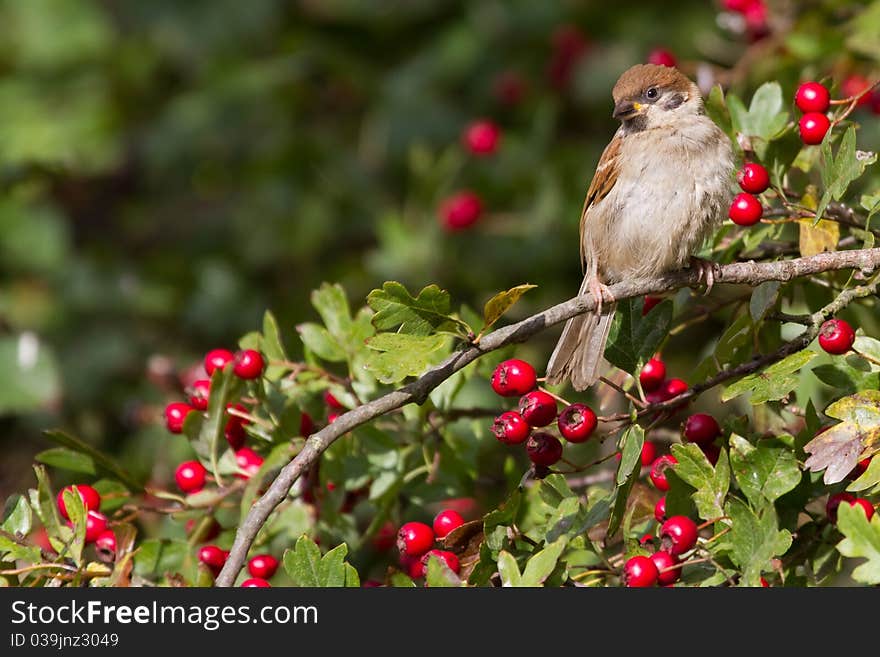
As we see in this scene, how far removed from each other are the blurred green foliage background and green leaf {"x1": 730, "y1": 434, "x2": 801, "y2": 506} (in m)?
2.57

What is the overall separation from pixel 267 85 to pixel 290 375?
300 centimetres

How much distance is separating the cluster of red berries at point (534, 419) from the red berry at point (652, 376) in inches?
11.5

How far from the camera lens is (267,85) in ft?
18.4

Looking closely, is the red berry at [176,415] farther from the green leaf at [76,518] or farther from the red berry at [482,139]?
the red berry at [482,139]

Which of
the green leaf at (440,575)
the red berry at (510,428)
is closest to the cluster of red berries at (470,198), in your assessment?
the red berry at (510,428)

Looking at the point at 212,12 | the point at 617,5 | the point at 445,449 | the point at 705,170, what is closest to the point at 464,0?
the point at 617,5

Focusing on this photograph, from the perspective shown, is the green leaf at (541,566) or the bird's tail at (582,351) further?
the bird's tail at (582,351)

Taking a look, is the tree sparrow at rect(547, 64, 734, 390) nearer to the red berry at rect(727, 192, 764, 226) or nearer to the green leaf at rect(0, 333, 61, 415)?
the red berry at rect(727, 192, 764, 226)

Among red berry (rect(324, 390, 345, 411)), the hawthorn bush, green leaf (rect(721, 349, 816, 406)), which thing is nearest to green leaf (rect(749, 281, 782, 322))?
the hawthorn bush

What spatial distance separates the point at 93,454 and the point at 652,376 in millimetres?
1330

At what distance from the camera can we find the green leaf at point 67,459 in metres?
2.69

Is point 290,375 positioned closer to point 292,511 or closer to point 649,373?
point 292,511

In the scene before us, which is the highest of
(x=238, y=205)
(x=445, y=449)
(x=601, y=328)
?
(x=601, y=328)

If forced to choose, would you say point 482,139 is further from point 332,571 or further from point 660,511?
point 332,571
